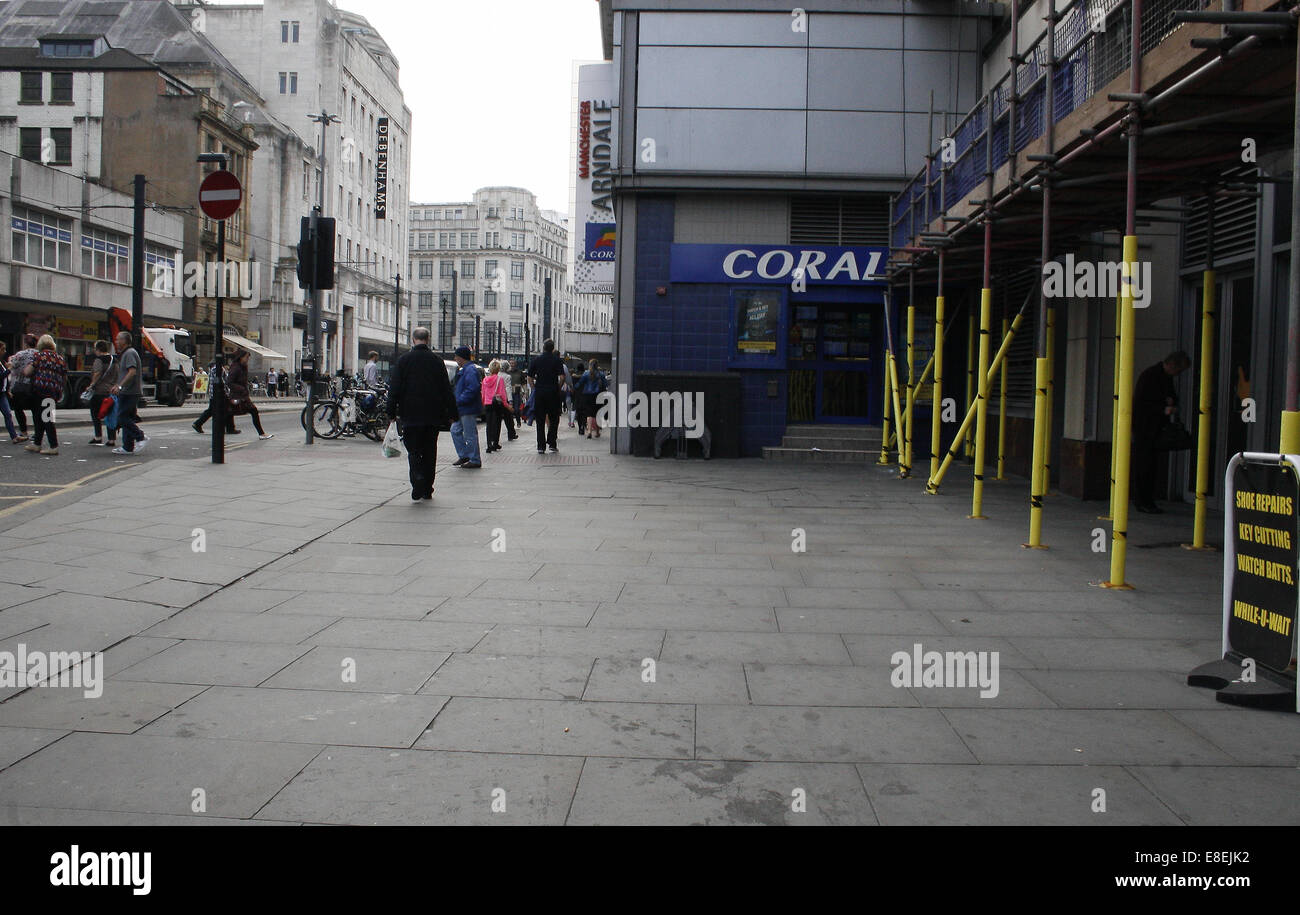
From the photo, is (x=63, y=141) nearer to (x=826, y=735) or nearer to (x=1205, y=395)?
(x=1205, y=395)

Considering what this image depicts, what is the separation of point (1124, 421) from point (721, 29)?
515 inches

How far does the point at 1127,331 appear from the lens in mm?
6668

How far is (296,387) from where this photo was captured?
195ft

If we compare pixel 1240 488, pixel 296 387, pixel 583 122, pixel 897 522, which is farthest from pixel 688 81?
pixel 296 387

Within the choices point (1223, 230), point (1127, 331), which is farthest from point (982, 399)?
point (1223, 230)

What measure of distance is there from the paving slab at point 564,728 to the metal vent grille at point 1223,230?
800cm

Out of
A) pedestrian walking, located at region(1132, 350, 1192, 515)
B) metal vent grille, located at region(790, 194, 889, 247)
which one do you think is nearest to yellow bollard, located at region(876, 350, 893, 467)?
metal vent grille, located at region(790, 194, 889, 247)

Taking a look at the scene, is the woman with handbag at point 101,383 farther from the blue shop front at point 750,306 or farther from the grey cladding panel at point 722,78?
the grey cladding panel at point 722,78

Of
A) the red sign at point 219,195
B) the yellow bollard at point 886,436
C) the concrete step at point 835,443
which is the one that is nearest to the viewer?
the red sign at point 219,195

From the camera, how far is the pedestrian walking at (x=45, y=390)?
13953 millimetres

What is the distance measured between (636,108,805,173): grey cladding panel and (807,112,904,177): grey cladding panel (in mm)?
288

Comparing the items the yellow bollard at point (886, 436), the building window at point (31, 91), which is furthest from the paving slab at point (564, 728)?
the building window at point (31, 91)

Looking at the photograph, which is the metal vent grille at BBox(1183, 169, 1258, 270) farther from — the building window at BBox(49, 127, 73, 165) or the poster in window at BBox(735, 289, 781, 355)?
the building window at BBox(49, 127, 73, 165)
